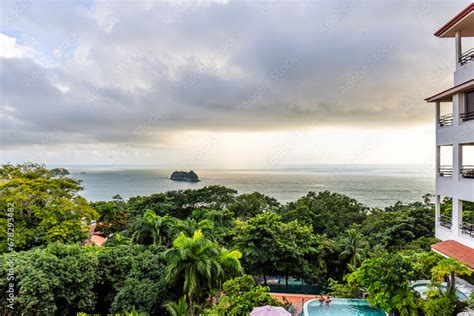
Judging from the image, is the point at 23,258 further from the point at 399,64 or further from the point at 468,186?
the point at 399,64

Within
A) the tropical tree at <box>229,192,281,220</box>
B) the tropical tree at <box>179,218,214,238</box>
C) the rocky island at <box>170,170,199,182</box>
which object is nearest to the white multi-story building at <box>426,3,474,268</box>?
the tropical tree at <box>179,218,214,238</box>

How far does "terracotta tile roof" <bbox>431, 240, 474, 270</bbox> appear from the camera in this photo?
29.2ft

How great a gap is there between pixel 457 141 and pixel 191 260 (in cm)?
1072

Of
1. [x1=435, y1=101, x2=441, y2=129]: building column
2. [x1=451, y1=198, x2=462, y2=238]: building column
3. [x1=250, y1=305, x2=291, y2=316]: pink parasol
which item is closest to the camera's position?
[x1=250, y1=305, x2=291, y2=316]: pink parasol

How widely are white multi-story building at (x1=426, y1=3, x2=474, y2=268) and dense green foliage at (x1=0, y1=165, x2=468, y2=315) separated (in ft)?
4.23

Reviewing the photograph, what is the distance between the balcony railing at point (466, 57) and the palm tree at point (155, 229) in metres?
16.4

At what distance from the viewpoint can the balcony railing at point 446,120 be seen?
35.9 feet

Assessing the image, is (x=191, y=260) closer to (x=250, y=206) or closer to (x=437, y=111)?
(x=437, y=111)

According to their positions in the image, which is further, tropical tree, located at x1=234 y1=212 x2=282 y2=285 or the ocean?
the ocean

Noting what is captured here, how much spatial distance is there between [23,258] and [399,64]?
1881 cm

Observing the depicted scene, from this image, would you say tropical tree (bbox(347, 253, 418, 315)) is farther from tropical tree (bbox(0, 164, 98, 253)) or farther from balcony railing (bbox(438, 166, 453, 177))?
tropical tree (bbox(0, 164, 98, 253))

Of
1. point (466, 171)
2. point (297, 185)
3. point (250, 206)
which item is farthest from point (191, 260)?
point (297, 185)

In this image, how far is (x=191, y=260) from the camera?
1305cm

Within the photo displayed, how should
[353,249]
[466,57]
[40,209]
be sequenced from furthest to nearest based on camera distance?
[353,249], [40,209], [466,57]
